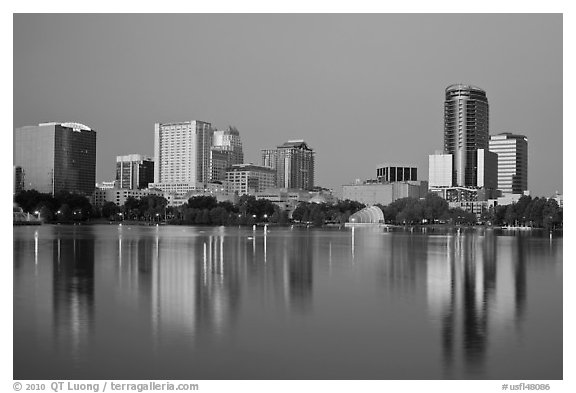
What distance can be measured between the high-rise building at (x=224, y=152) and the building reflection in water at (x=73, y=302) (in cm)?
14268

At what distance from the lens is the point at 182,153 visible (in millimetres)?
159125

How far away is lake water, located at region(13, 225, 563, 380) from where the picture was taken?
8938mm

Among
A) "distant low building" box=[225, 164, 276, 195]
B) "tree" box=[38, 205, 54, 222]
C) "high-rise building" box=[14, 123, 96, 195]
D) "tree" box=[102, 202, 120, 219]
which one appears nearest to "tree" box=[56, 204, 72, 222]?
"tree" box=[38, 205, 54, 222]

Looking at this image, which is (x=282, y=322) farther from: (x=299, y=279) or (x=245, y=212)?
(x=245, y=212)

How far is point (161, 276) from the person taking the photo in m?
17.1

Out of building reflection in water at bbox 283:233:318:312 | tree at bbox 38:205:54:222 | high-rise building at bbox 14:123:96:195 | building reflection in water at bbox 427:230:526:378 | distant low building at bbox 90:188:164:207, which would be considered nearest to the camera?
building reflection in water at bbox 427:230:526:378

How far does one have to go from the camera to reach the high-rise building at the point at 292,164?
180m

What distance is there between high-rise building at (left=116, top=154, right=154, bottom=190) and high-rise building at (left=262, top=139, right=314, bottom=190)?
32.2 m

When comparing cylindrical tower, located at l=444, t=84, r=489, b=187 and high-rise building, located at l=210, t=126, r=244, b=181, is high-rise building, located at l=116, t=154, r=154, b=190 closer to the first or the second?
high-rise building, located at l=210, t=126, r=244, b=181

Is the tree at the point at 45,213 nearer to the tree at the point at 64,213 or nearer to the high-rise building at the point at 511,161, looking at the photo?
the tree at the point at 64,213

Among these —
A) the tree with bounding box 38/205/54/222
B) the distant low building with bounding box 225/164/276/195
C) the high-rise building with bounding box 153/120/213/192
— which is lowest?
the tree with bounding box 38/205/54/222

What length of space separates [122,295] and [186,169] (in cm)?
14783
